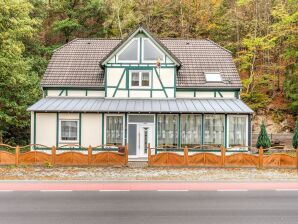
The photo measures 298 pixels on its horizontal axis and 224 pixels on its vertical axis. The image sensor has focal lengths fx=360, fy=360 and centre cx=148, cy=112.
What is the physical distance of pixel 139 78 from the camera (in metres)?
26.4

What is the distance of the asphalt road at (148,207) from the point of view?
10.1 metres

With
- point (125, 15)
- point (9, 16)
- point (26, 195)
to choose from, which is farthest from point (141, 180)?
point (125, 15)

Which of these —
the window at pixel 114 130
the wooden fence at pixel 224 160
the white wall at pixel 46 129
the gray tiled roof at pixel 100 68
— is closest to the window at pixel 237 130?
the gray tiled roof at pixel 100 68

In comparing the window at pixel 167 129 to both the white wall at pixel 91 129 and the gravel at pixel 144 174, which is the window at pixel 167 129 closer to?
the white wall at pixel 91 129

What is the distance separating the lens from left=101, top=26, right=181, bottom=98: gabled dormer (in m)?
26.3

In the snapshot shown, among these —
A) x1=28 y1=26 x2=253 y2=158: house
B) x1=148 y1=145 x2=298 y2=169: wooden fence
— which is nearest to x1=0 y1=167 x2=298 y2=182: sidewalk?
x1=148 y1=145 x2=298 y2=169: wooden fence

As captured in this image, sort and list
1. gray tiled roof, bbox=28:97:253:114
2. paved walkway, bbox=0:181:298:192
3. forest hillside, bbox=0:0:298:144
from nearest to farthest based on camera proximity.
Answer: paved walkway, bbox=0:181:298:192 < gray tiled roof, bbox=28:97:253:114 < forest hillside, bbox=0:0:298:144

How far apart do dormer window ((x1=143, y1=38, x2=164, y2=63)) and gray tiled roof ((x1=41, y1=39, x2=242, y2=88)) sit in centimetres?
221

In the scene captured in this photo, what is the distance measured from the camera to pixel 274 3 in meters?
40.7

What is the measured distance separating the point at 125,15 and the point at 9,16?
1572 cm

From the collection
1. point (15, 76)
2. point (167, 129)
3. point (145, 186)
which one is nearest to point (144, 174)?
point (145, 186)

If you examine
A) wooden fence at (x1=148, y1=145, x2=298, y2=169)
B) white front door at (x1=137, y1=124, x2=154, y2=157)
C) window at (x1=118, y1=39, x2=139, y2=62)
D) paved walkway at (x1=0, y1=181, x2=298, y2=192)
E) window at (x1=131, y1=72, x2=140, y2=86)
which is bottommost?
paved walkway at (x1=0, y1=181, x2=298, y2=192)

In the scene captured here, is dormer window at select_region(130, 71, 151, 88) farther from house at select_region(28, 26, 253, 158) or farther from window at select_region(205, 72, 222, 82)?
window at select_region(205, 72, 222, 82)

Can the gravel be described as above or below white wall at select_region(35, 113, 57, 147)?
below
